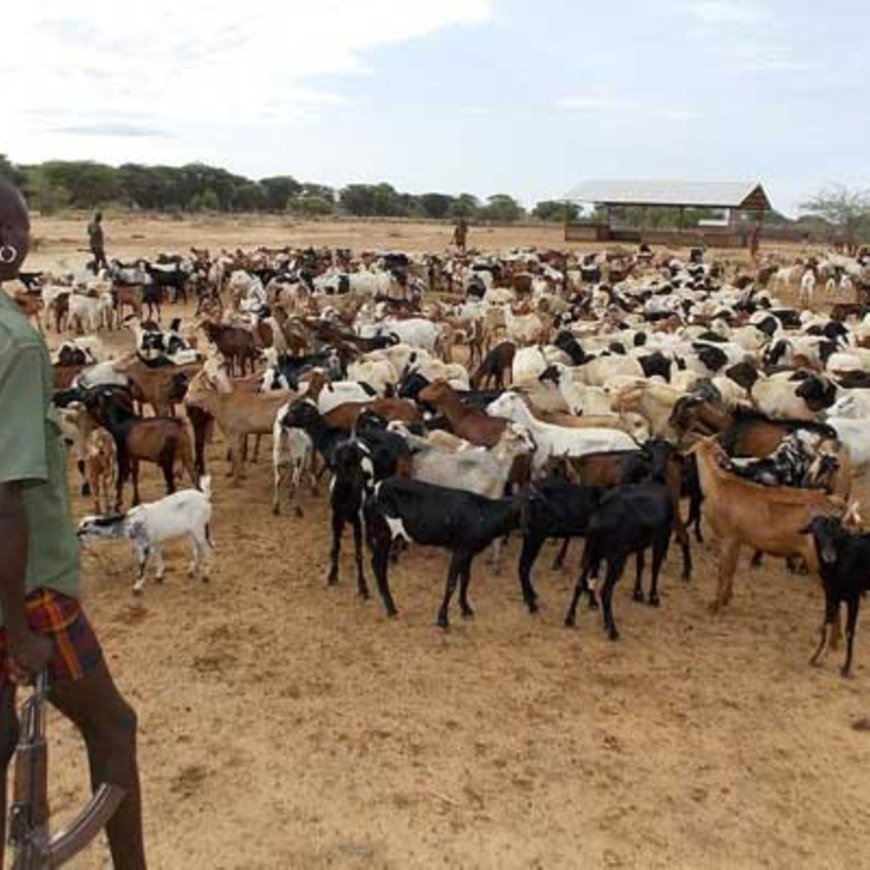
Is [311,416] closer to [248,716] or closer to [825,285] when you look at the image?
[248,716]

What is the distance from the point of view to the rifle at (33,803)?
302 centimetres

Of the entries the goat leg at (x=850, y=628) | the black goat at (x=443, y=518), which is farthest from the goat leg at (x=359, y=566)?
the goat leg at (x=850, y=628)

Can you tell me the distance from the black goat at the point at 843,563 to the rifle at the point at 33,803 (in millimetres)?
5451

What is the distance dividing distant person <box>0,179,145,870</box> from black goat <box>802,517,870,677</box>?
16.8 feet

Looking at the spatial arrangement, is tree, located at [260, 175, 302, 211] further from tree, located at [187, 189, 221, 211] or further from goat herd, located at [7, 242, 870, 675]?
goat herd, located at [7, 242, 870, 675]

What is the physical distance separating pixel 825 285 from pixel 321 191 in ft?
246

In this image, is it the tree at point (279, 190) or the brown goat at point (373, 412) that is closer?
the brown goat at point (373, 412)

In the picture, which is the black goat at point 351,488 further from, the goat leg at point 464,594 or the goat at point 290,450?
the goat at point 290,450

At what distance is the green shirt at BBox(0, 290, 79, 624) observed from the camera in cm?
262

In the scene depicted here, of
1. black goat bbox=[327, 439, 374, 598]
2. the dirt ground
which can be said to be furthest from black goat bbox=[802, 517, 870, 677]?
black goat bbox=[327, 439, 374, 598]

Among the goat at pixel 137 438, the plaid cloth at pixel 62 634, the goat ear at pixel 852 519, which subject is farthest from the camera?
the goat at pixel 137 438

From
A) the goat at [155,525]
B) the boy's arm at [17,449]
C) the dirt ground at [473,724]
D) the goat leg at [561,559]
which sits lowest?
the dirt ground at [473,724]

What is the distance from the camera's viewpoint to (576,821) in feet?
17.3

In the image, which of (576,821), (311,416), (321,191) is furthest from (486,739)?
(321,191)
